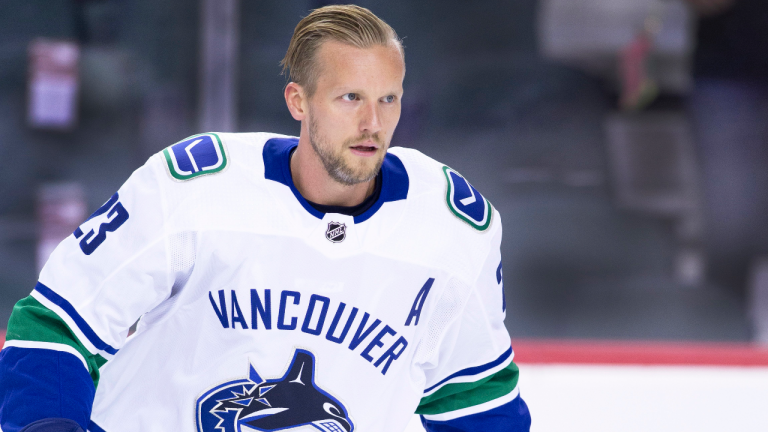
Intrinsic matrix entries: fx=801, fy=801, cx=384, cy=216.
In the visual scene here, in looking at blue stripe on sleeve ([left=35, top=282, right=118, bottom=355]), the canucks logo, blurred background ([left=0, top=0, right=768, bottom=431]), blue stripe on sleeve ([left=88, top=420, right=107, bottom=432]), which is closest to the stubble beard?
the canucks logo

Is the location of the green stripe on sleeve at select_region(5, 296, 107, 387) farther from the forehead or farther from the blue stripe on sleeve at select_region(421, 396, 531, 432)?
the blue stripe on sleeve at select_region(421, 396, 531, 432)

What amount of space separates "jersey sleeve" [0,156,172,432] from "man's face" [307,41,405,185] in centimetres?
22

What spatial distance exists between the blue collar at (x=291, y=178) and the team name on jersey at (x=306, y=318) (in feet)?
0.38

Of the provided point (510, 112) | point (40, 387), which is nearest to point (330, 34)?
point (40, 387)

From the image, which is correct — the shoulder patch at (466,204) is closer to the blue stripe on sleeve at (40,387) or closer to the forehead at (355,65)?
the forehead at (355,65)

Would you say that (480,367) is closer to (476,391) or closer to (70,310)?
(476,391)

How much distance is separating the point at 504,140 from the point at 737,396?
3126 mm

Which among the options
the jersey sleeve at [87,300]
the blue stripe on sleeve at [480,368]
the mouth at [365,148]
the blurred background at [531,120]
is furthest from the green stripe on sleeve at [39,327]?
the blurred background at [531,120]

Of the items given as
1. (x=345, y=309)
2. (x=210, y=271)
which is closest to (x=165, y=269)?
(x=210, y=271)

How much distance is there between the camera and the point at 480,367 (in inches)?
46.1

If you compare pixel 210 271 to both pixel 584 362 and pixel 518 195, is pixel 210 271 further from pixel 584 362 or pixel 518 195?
pixel 518 195

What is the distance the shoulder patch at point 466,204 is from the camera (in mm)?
1127

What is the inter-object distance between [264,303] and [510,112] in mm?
3720

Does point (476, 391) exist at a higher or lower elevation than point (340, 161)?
lower
